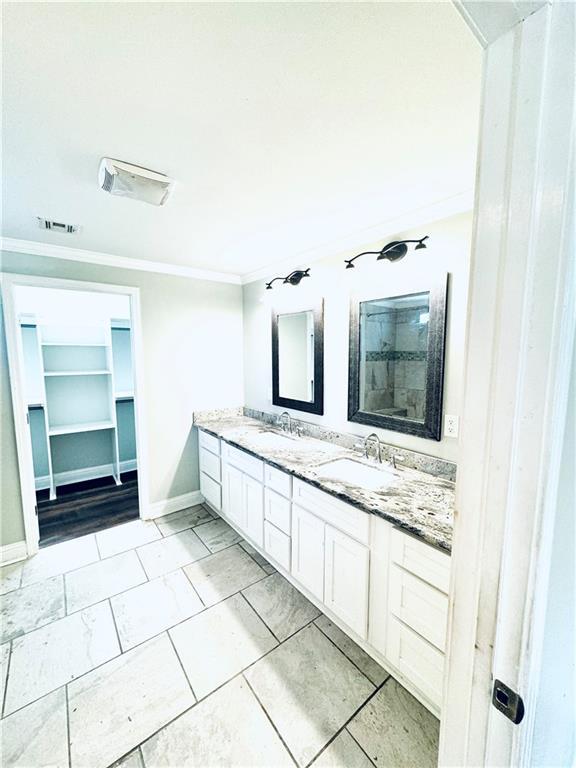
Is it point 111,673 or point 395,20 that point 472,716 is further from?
point 111,673

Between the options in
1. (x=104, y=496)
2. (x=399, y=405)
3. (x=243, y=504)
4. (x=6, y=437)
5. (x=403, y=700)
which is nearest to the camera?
(x=403, y=700)

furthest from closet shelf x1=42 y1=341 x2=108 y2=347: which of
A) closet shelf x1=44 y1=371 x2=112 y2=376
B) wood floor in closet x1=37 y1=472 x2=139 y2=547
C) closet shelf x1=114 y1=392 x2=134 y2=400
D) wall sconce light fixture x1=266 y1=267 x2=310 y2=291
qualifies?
wall sconce light fixture x1=266 y1=267 x2=310 y2=291

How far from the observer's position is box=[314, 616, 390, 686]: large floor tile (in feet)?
5.24

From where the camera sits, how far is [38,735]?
4.41ft

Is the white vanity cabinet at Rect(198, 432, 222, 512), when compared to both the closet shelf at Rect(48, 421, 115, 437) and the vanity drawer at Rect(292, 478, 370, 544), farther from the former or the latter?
the closet shelf at Rect(48, 421, 115, 437)

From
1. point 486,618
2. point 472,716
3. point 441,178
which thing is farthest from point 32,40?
point 472,716

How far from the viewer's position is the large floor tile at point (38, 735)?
4.14 ft

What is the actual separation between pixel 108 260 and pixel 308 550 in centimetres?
265

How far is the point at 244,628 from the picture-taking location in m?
1.85

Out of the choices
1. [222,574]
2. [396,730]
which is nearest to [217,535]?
[222,574]

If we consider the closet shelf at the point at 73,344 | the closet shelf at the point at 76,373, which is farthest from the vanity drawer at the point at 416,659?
the closet shelf at the point at 73,344

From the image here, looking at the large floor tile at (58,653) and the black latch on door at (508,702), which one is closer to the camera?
the black latch on door at (508,702)

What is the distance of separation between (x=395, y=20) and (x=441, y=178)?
841 mm

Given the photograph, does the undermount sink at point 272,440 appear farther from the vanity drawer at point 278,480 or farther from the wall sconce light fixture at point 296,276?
the wall sconce light fixture at point 296,276
